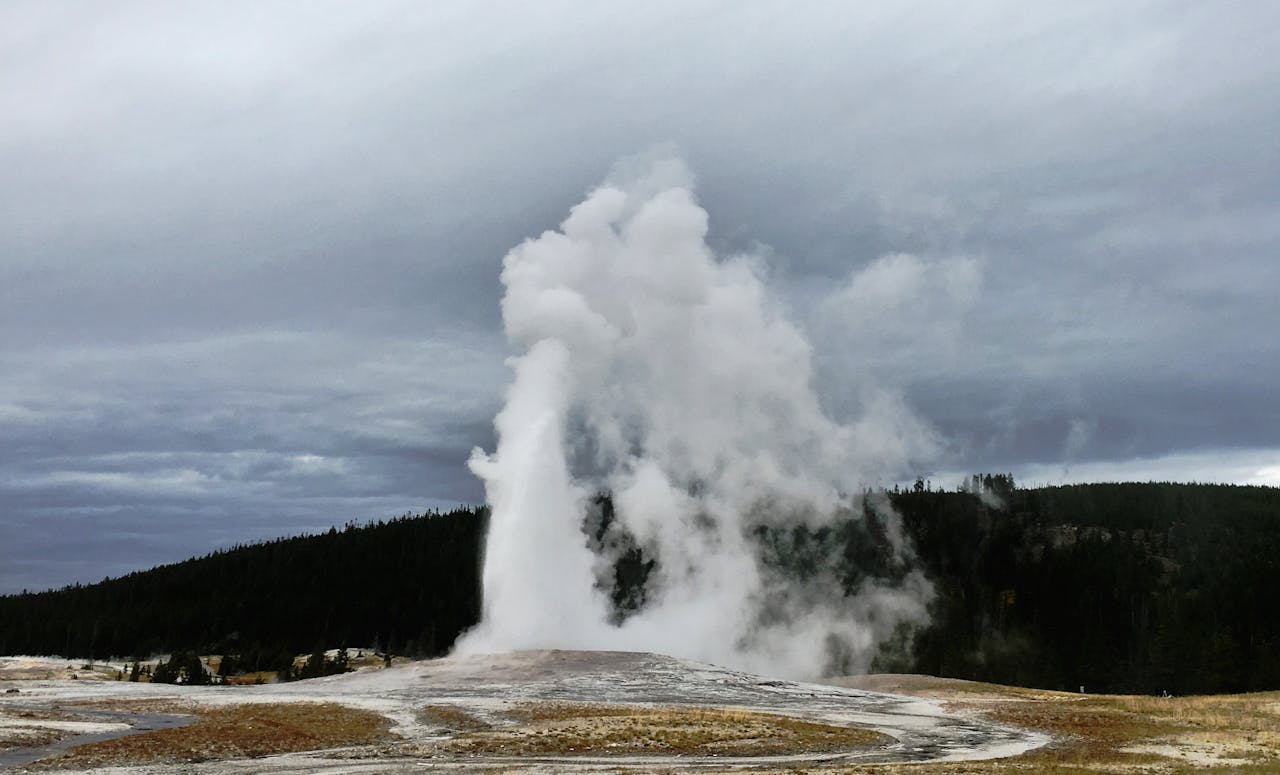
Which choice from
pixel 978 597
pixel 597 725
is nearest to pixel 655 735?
pixel 597 725

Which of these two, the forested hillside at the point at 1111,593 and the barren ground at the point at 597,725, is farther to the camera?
the forested hillside at the point at 1111,593

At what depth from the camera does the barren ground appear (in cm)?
3622

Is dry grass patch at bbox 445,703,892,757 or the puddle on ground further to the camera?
dry grass patch at bbox 445,703,892,757

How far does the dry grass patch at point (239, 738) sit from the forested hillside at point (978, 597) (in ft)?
246

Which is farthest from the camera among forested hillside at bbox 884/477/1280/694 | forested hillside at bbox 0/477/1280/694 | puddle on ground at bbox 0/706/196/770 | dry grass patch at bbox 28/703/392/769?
forested hillside at bbox 0/477/1280/694

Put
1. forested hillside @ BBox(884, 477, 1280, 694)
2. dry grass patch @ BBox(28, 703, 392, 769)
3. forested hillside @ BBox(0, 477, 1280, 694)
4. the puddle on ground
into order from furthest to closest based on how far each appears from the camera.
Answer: forested hillside @ BBox(0, 477, 1280, 694), forested hillside @ BBox(884, 477, 1280, 694), dry grass patch @ BBox(28, 703, 392, 769), the puddle on ground

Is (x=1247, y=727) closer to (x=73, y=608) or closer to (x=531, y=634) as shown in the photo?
(x=531, y=634)

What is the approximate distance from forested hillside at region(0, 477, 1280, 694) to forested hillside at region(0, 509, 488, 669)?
1.24 ft

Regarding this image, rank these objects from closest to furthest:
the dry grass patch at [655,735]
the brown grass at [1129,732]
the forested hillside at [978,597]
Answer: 1. the brown grass at [1129,732]
2. the dry grass patch at [655,735]
3. the forested hillside at [978,597]

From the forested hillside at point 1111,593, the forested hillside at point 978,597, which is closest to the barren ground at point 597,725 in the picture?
the forested hillside at point 978,597

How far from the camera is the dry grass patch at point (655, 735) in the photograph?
39656 mm

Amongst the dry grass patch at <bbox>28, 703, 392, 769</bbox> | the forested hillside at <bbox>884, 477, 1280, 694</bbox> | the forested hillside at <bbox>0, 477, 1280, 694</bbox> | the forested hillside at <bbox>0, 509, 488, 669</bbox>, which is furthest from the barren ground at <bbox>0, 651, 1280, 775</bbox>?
the forested hillside at <bbox>0, 509, 488, 669</bbox>

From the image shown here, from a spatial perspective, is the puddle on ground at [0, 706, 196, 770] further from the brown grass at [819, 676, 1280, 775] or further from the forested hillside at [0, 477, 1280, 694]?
the forested hillside at [0, 477, 1280, 694]

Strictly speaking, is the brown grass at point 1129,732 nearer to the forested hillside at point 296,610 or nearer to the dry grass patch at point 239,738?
the dry grass patch at point 239,738
